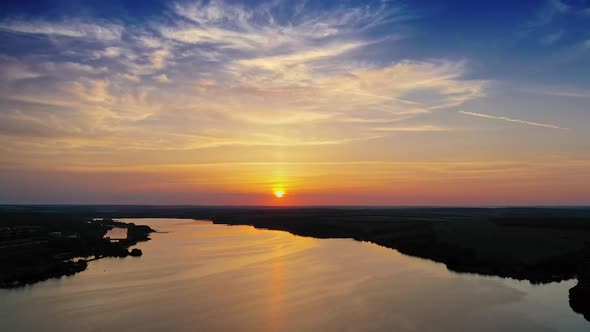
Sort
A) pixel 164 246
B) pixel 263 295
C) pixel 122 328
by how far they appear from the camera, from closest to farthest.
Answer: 1. pixel 122 328
2. pixel 263 295
3. pixel 164 246

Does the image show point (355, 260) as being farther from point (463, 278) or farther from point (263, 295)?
point (263, 295)

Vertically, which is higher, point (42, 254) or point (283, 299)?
point (42, 254)

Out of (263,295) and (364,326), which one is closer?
(364,326)

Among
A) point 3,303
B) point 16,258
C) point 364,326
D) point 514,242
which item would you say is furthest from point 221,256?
point 514,242

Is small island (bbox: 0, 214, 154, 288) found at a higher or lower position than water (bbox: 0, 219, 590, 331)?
higher

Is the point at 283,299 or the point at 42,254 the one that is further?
the point at 42,254

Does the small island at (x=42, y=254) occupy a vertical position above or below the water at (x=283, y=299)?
above

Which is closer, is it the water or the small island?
the water

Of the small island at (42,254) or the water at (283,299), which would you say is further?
the small island at (42,254)
